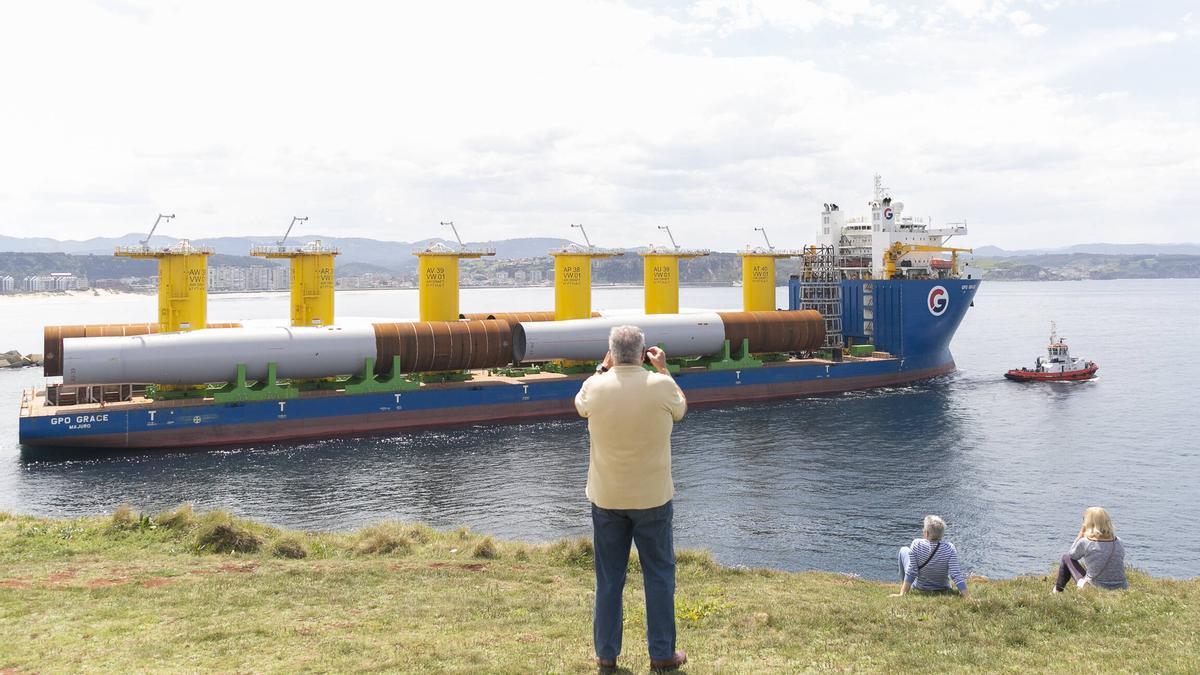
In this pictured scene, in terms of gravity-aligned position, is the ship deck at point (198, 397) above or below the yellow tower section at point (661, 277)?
below

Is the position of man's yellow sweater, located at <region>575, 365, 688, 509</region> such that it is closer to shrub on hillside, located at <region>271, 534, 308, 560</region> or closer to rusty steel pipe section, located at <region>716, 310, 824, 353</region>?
shrub on hillside, located at <region>271, 534, 308, 560</region>

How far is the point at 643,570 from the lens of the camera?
7211 mm

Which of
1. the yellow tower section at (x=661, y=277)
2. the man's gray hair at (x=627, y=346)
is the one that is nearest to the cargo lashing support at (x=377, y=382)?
the yellow tower section at (x=661, y=277)

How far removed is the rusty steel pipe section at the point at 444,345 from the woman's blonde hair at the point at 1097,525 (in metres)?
35.9

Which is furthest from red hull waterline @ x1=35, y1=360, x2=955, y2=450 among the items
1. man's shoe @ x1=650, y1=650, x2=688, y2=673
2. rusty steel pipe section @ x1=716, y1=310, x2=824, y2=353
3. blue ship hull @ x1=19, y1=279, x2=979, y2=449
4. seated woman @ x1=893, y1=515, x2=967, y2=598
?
man's shoe @ x1=650, y1=650, x2=688, y2=673

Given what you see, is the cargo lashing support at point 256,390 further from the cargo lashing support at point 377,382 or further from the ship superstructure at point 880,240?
the ship superstructure at point 880,240

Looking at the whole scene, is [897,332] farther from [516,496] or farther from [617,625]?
[617,625]

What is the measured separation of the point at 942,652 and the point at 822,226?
197 feet

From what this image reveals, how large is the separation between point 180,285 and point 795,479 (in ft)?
101

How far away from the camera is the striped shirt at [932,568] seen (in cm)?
1096

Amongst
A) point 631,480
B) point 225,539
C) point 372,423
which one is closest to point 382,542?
point 225,539

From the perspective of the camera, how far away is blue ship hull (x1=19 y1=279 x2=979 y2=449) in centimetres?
3672

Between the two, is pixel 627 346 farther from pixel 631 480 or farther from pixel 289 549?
pixel 289 549

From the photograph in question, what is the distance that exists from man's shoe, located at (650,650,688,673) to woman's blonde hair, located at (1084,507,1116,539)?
19.6 ft
